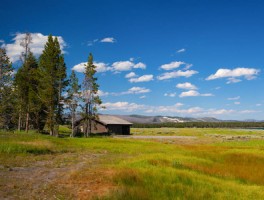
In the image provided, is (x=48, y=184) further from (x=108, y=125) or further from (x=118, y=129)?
(x=118, y=129)

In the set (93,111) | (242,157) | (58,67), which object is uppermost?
(58,67)

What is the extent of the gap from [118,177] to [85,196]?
8.88 feet

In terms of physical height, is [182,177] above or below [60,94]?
below

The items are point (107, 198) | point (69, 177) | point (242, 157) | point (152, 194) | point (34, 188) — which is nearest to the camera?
point (107, 198)

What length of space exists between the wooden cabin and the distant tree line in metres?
10.0

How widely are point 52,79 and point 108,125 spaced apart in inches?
1032

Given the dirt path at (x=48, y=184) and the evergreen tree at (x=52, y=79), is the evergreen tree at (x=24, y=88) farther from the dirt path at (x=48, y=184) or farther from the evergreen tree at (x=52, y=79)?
the dirt path at (x=48, y=184)

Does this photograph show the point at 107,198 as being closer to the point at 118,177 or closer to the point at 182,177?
the point at 118,177

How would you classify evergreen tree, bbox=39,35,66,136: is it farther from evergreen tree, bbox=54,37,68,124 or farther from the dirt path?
the dirt path

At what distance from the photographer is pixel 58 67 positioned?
53.6 m

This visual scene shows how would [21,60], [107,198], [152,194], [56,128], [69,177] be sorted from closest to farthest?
[107,198] → [152,194] → [69,177] → [56,128] → [21,60]

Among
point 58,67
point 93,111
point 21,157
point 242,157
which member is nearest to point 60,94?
point 58,67

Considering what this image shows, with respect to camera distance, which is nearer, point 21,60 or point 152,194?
point 152,194

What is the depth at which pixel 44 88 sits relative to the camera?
54.7 metres
